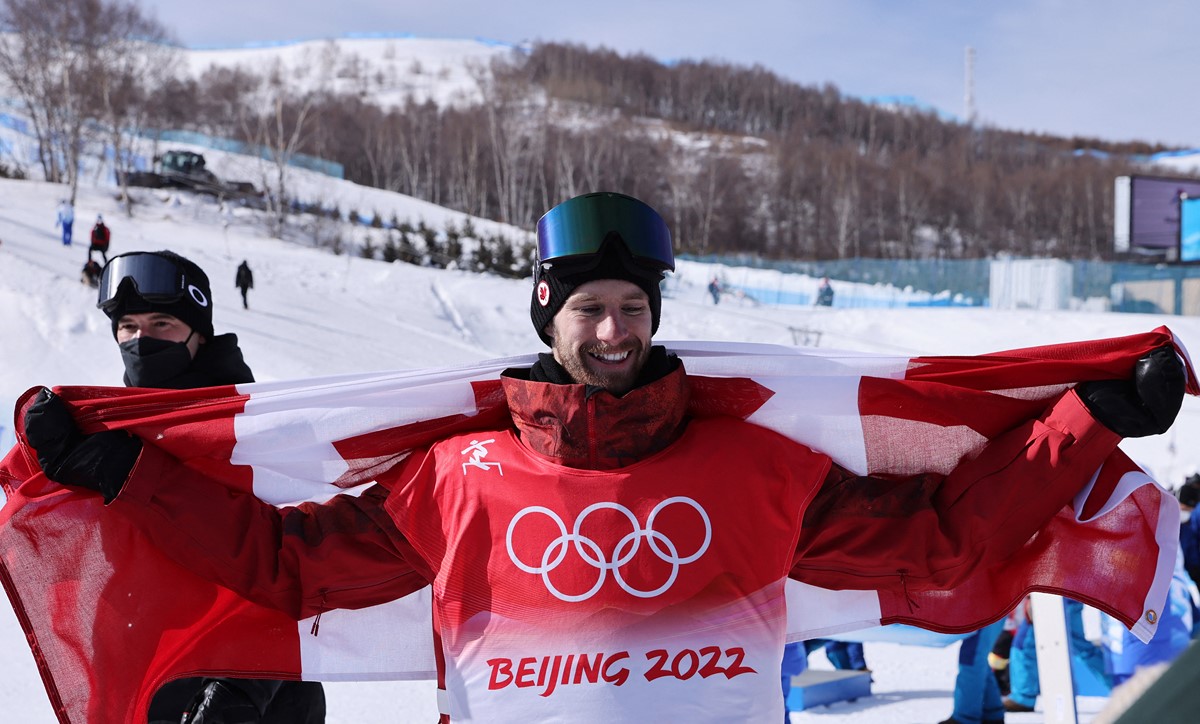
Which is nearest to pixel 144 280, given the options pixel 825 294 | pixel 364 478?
pixel 364 478

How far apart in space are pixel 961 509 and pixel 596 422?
997 mm

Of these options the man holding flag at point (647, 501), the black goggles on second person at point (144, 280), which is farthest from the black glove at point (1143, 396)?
the black goggles on second person at point (144, 280)

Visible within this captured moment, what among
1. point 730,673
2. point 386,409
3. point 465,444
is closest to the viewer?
point 730,673

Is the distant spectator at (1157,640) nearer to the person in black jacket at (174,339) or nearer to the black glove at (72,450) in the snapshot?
the person in black jacket at (174,339)

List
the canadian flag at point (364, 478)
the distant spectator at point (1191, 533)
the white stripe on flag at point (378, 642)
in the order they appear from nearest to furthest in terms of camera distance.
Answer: the canadian flag at point (364, 478)
the white stripe on flag at point (378, 642)
the distant spectator at point (1191, 533)

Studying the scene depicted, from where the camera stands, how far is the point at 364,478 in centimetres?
275

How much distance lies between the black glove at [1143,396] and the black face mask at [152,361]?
254 centimetres

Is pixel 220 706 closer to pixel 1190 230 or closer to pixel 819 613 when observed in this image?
pixel 819 613

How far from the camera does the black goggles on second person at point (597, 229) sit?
2.40 metres

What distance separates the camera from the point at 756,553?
7.34 ft

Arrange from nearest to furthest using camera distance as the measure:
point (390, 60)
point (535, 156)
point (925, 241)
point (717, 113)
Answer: point (535, 156)
point (925, 241)
point (717, 113)
point (390, 60)

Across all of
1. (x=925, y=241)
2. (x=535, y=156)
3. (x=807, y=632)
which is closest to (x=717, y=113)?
(x=925, y=241)

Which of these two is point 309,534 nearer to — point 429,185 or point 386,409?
point 386,409

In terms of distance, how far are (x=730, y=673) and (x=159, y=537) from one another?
1.43 m
